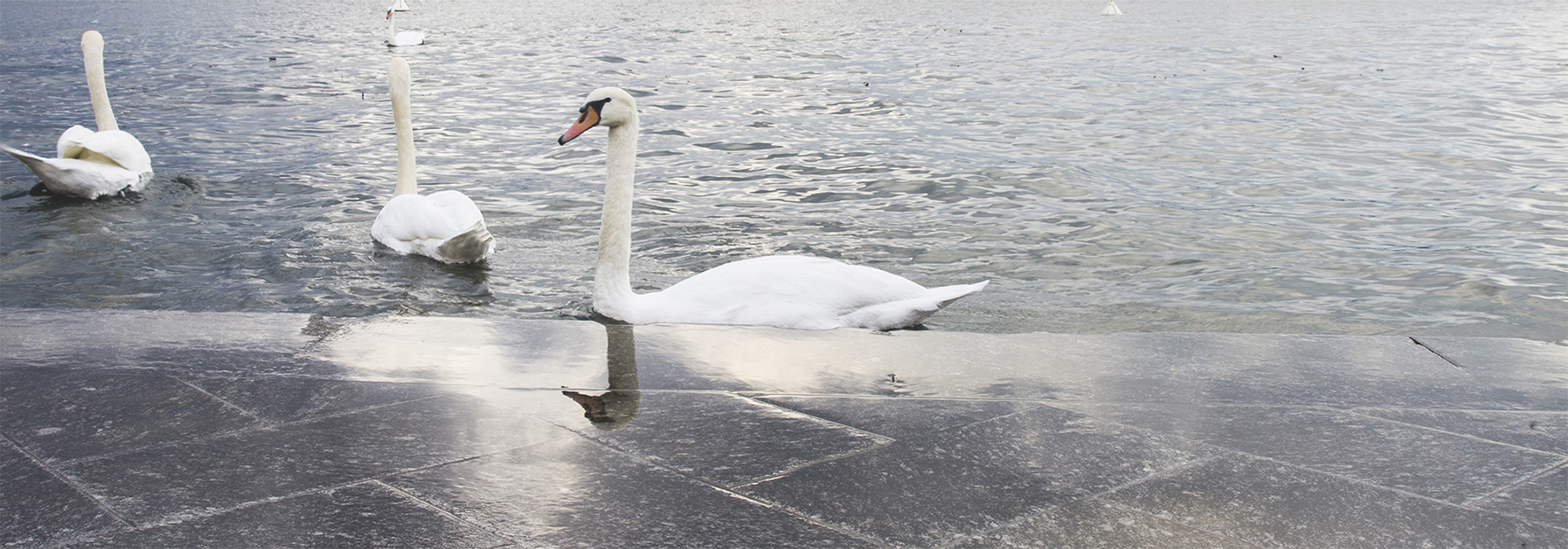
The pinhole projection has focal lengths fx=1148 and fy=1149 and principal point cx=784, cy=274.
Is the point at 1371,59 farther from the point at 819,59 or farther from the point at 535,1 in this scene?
the point at 535,1

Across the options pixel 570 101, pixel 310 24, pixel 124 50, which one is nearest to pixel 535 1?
pixel 310 24

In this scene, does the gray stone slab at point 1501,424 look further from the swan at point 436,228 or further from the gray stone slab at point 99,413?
the swan at point 436,228

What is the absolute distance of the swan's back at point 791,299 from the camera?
553cm

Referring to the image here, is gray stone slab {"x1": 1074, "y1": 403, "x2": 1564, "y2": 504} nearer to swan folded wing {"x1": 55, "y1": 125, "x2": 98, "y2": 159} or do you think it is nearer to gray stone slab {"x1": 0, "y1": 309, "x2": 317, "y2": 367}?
gray stone slab {"x1": 0, "y1": 309, "x2": 317, "y2": 367}

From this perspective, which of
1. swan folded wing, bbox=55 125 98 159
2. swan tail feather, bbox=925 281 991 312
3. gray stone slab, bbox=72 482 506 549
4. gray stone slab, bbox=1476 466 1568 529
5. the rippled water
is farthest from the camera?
swan folded wing, bbox=55 125 98 159

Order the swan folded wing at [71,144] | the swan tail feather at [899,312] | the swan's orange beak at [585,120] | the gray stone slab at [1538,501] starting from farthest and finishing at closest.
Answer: the swan folded wing at [71,144] < the swan's orange beak at [585,120] < the swan tail feather at [899,312] < the gray stone slab at [1538,501]

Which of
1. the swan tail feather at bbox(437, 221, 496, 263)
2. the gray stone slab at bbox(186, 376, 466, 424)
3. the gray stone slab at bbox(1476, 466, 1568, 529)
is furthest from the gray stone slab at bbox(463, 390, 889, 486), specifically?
the swan tail feather at bbox(437, 221, 496, 263)

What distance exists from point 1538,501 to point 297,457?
9.51 ft

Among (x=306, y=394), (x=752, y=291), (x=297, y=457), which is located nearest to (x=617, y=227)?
(x=752, y=291)

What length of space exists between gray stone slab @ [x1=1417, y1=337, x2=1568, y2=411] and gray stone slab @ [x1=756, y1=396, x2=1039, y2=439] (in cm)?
153

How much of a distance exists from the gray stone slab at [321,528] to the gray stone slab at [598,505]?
0.06m

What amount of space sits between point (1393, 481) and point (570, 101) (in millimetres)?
16194

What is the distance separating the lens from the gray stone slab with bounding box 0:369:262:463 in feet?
→ 9.18

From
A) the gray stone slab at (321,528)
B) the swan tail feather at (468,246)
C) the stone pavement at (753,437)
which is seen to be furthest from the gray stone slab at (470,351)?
the swan tail feather at (468,246)
